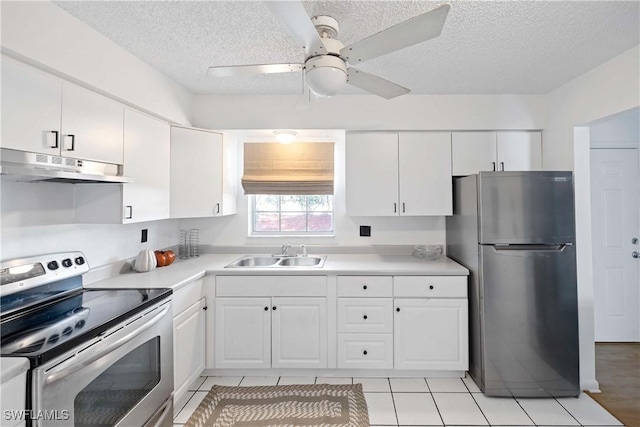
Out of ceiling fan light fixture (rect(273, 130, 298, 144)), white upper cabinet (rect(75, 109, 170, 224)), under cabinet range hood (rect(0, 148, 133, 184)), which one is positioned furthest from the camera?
ceiling fan light fixture (rect(273, 130, 298, 144))

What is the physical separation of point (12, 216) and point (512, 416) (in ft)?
10.1

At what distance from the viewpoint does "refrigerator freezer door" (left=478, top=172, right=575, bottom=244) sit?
2279 mm

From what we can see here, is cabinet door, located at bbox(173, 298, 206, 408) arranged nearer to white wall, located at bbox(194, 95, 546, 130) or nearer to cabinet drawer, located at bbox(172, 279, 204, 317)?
cabinet drawer, located at bbox(172, 279, 204, 317)

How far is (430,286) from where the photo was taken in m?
2.50

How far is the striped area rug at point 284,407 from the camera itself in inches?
80.1

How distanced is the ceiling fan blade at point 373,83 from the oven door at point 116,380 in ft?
5.24

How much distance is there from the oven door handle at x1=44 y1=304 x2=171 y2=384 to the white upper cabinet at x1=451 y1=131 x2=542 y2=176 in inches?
100

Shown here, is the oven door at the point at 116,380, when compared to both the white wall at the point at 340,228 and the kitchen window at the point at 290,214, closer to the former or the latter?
the white wall at the point at 340,228

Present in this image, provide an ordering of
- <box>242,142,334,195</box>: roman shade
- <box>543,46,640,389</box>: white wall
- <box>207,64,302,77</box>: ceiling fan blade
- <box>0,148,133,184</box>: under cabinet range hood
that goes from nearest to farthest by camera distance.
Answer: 1. <box>0,148,133,184</box>: under cabinet range hood
2. <box>207,64,302,77</box>: ceiling fan blade
3. <box>543,46,640,389</box>: white wall
4. <box>242,142,334,195</box>: roman shade

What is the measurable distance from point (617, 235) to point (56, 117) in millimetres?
4391

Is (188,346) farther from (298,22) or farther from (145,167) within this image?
(298,22)

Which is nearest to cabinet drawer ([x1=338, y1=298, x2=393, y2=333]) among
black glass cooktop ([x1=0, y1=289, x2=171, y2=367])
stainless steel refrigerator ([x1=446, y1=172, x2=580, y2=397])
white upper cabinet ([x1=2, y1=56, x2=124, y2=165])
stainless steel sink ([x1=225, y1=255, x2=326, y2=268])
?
stainless steel sink ([x1=225, y1=255, x2=326, y2=268])

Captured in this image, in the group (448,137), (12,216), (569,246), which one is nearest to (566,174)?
(569,246)

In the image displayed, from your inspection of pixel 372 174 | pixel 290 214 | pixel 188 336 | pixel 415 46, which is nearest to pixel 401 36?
pixel 415 46
